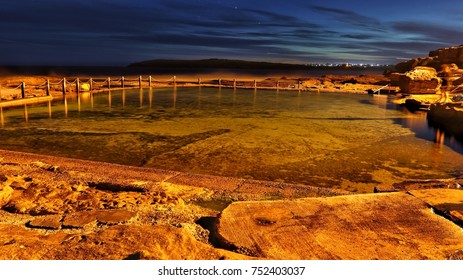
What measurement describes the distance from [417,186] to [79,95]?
779 inches

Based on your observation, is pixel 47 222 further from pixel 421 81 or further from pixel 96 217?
pixel 421 81

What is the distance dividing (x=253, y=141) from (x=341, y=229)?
6.35 metres

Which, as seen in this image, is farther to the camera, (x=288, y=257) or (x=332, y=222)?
(x=332, y=222)

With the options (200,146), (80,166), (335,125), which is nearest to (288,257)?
(80,166)

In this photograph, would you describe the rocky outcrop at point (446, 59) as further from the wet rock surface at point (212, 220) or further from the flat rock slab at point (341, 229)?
the flat rock slab at point (341, 229)

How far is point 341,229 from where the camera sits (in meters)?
3.60

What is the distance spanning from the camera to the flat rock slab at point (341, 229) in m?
3.22

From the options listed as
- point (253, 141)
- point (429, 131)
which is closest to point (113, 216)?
point (253, 141)

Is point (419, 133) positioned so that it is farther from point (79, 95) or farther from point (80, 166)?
point (79, 95)

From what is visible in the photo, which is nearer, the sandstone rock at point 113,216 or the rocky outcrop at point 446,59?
the sandstone rock at point 113,216

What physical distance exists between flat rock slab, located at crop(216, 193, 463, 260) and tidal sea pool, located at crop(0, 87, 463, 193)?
2.29 meters

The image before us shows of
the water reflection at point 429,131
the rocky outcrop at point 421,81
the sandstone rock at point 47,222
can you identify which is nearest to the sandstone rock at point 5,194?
the sandstone rock at point 47,222

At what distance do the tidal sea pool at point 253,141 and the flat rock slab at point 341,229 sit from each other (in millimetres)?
2286
